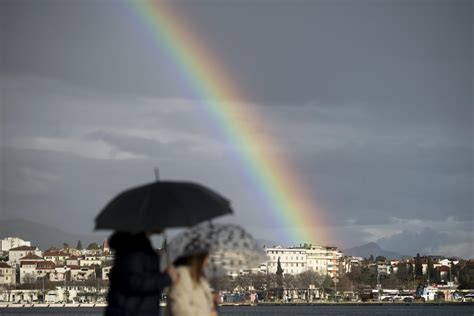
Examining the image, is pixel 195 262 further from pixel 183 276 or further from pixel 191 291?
pixel 191 291

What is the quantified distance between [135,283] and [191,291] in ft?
A: 1.85

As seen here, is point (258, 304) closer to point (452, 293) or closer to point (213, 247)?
point (452, 293)

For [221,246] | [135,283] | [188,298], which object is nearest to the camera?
[135,283]

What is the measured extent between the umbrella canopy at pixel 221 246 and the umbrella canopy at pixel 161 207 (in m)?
0.28

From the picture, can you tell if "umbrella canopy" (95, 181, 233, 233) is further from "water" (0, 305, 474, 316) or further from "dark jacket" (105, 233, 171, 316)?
"water" (0, 305, 474, 316)

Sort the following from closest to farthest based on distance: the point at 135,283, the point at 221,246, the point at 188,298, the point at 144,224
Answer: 1. the point at 135,283
2. the point at 188,298
3. the point at 144,224
4. the point at 221,246

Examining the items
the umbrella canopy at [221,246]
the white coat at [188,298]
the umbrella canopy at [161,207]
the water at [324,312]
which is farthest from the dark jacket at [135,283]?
the water at [324,312]

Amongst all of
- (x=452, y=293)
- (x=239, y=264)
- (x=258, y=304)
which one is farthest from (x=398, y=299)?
(x=239, y=264)

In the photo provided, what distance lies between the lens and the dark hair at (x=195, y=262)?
10242mm

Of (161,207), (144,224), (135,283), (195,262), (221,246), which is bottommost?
(135,283)

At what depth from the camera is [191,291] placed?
33.0 feet

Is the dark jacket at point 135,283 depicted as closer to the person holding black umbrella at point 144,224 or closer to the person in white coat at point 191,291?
the person holding black umbrella at point 144,224

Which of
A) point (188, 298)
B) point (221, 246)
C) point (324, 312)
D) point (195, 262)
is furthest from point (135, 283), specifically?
point (324, 312)

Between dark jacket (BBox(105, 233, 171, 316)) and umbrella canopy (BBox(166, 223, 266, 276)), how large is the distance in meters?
0.41
